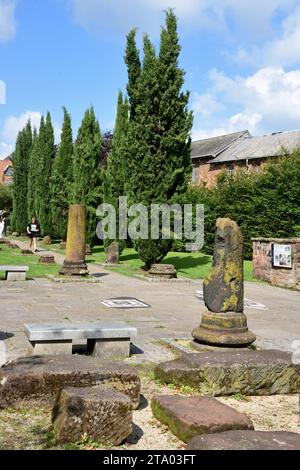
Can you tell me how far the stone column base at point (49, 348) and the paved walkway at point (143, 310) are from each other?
313 millimetres

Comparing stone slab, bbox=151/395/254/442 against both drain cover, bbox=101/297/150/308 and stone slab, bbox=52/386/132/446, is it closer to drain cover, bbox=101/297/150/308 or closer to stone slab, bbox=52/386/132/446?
stone slab, bbox=52/386/132/446

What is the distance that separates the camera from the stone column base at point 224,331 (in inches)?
255

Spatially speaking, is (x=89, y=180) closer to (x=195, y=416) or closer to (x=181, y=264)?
(x=181, y=264)

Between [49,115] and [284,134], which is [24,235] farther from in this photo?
[284,134]

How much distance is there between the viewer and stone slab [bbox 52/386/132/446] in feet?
12.4

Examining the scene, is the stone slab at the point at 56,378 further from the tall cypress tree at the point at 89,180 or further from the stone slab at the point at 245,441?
the tall cypress tree at the point at 89,180

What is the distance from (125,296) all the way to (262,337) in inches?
192

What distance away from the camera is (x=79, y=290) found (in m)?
13.0

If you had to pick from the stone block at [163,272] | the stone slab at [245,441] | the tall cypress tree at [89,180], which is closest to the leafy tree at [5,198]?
the tall cypress tree at [89,180]

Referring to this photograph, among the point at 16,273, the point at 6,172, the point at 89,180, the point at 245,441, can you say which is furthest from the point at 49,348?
the point at 6,172

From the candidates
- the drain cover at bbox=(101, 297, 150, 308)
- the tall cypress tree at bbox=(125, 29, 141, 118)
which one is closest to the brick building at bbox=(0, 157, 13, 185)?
the tall cypress tree at bbox=(125, 29, 141, 118)

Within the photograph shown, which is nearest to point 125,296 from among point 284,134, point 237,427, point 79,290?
point 79,290

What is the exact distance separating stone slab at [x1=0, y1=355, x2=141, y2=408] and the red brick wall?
11.1 metres

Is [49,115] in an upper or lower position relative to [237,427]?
upper
